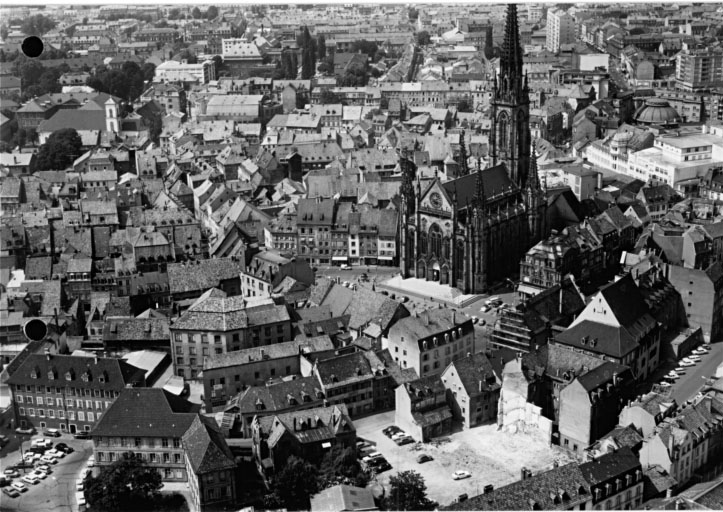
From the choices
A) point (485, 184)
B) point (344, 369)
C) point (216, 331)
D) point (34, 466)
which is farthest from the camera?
point (485, 184)

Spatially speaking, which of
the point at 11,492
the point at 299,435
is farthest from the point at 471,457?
the point at 11,492

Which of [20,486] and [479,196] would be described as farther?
[479,196]

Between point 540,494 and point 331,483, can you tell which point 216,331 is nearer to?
point 331,483

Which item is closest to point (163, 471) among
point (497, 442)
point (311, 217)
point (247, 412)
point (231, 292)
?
point (247, 412)

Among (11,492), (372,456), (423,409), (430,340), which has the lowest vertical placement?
(11,492)

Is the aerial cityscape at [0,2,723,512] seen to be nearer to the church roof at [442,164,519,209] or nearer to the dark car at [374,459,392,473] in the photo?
the dark car at [374,459,392,473]

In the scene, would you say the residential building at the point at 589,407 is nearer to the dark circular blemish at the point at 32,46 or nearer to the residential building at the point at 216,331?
the residential building at the point at 216,331

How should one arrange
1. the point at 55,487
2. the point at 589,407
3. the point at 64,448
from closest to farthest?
the point at 55,487 → the point at 589,407 → the point at 64,448

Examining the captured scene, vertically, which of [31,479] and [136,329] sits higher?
[136,329]
